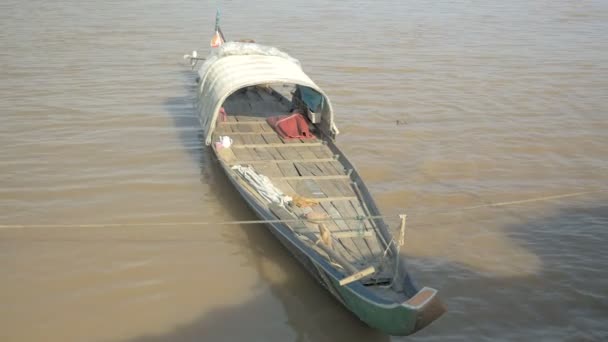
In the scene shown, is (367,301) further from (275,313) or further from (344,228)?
(344,228)

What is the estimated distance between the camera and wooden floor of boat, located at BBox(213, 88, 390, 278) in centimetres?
631

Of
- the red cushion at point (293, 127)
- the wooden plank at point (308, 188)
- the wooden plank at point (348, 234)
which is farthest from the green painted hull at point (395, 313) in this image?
the red cushion at point (293, 127)

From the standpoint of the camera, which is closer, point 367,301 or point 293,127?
point 367,301

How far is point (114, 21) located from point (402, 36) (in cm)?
910

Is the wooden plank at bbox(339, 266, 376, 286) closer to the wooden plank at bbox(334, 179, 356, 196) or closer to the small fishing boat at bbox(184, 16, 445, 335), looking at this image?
the small fishing boat at bbox(184, 16, 445, 335)

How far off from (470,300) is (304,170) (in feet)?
9.35

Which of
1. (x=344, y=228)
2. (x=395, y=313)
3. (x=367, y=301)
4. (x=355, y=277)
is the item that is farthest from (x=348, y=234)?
(x=395, y=313)

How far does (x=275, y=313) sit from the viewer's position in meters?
6.19

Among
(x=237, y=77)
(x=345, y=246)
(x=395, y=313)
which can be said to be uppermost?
(x=237, y=77)

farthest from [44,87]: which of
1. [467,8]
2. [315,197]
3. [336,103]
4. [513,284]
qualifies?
[467,8]

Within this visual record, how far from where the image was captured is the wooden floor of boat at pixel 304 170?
6309 millimetres

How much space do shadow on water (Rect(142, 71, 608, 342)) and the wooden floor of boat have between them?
23.9 inches

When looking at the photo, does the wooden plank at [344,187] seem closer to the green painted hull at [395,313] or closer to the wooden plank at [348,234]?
the wooden plank at [348,234]

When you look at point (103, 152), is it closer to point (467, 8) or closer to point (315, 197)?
point (315, 197)
